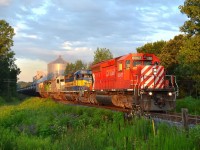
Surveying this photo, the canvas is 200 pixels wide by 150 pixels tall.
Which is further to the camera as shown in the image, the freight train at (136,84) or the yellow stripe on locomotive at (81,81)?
the yellow stripe on locomotive at (81,81)

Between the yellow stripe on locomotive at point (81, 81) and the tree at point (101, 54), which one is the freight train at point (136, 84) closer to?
the yellow stripe on locomotive at point (81, 81)

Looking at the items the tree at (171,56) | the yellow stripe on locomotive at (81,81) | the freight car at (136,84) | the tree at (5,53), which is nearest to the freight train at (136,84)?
the freight car at (136,84)

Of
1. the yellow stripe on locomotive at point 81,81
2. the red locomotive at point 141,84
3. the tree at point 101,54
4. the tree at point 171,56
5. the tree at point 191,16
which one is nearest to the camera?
the red locomotive at point 141,84

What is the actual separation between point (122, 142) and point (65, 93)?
40.3 metres

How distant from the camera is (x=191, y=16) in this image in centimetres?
3158

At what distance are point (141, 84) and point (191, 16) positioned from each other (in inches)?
513

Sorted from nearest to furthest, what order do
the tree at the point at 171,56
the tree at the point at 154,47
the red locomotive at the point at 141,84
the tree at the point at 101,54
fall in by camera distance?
the red locomotive at the point at 141,84 → the tree at the point at 171,56 → the tree at the point at 154,47 → the tree at the point at 101,54

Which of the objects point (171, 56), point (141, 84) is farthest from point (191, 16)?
point (171, 56)

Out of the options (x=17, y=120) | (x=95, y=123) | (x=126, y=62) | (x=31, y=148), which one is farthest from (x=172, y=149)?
(x=126, y=62)

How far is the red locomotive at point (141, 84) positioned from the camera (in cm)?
2091

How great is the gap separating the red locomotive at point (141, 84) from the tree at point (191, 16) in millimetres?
8827

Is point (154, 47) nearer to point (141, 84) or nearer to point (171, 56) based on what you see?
point (171, 56)

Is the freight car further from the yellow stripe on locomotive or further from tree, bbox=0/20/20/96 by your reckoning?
tree, bbox=0/20/20/96

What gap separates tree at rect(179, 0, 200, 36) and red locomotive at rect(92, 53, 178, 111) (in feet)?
29.0
